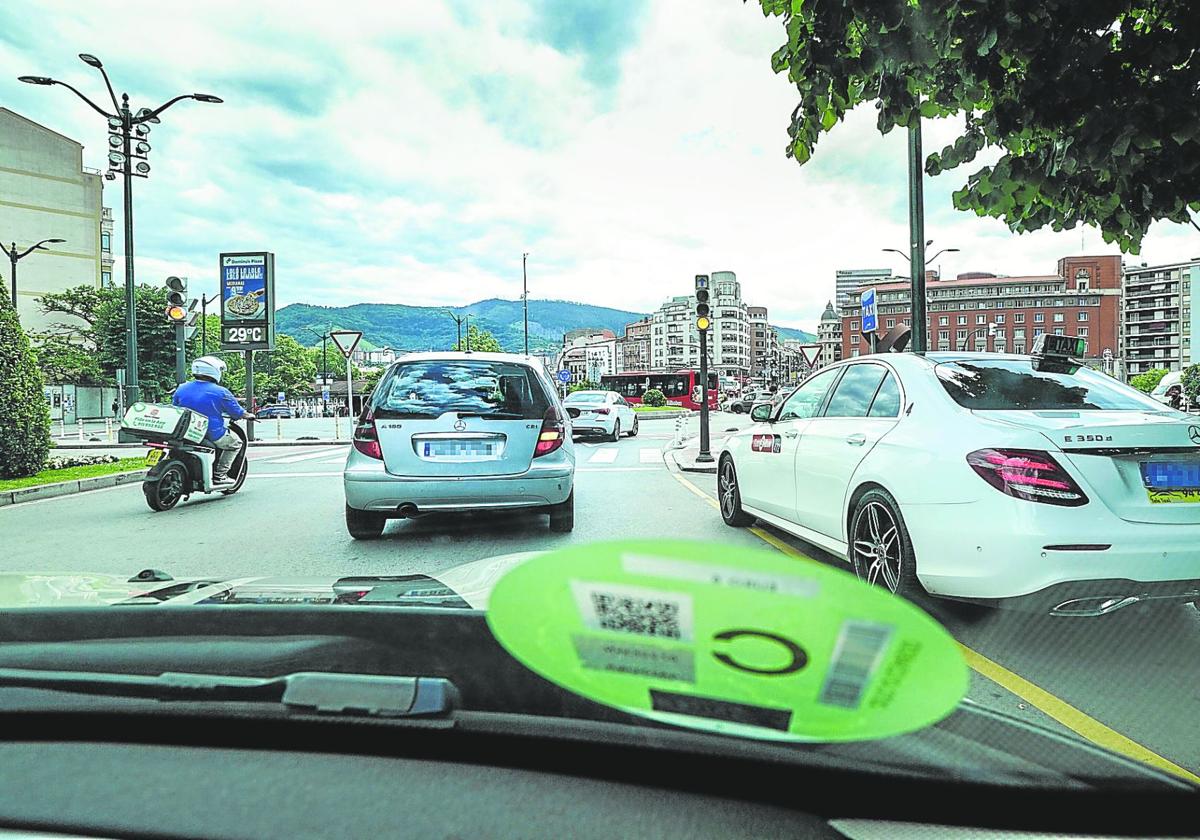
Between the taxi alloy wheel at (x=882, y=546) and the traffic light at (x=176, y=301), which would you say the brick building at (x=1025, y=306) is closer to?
the traffic light at (x=176, y=301)

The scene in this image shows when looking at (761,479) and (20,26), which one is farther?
(20,26)

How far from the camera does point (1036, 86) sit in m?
4.44

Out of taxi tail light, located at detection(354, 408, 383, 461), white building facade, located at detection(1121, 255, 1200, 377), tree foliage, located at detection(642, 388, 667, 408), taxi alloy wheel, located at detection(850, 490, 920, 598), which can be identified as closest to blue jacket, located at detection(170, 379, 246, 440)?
taxi tail light, located at detection(354, 408, 383, 461)

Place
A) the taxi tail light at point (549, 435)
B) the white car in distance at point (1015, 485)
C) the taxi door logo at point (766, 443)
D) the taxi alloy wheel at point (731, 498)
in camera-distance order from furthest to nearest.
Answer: the taxi alloy wheel at point (731, 498) < the taxi tail light at point (549, 435) < the taxi door logo at point (766, 443) < the white car in distance at point (1015, 485)

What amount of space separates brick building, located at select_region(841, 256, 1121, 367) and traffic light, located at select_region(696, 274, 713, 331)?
284ft

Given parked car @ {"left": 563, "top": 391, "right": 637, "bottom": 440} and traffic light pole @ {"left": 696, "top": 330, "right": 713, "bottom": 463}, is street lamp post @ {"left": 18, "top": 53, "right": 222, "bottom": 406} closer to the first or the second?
parked car @ {"left": 563, "top": 391, "right": 637, "bottom": 440}

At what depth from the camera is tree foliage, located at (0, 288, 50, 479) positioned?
1189cm

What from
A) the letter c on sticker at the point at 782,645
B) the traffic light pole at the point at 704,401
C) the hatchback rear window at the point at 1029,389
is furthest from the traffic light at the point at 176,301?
the letter c on sticker at the point at 782,645

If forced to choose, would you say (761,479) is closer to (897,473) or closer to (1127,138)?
(897,473)

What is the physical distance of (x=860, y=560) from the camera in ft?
14.8

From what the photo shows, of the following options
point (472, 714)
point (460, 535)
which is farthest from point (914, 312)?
point (472, 714)

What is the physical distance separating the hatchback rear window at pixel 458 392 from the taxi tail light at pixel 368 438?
106 millimetres

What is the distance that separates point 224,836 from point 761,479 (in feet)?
18.8

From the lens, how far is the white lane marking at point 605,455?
52.3ft
